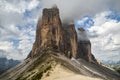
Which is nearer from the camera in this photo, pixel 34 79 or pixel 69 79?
pixel 69 79

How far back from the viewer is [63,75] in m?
182

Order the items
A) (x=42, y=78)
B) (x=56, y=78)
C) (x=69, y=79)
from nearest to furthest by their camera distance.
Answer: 1. (x=69, y=79)
2. (x=56, y=78)
3. (x=42, y=78)

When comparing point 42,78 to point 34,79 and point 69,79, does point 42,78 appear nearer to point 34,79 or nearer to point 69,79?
point 34,79

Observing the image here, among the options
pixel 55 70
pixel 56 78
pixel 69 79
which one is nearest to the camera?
pixel 69 79

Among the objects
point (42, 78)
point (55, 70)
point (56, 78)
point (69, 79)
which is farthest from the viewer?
point (55, 70)

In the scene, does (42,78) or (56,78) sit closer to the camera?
(56,78)

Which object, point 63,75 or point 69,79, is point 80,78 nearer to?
point 69,79

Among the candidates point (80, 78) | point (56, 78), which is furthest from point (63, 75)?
point (80, 78)

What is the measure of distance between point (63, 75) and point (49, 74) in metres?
14.8

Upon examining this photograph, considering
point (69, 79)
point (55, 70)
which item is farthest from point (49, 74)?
point (69, 79)

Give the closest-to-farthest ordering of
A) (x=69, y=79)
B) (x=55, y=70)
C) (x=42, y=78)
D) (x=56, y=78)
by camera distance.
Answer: (x=69, y=79)
(x=56, y=78)
(x=42, y=78)
(x=55, y=70)

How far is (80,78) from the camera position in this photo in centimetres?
16262

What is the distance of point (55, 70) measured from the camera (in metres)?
200

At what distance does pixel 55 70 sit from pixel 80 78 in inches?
1571
